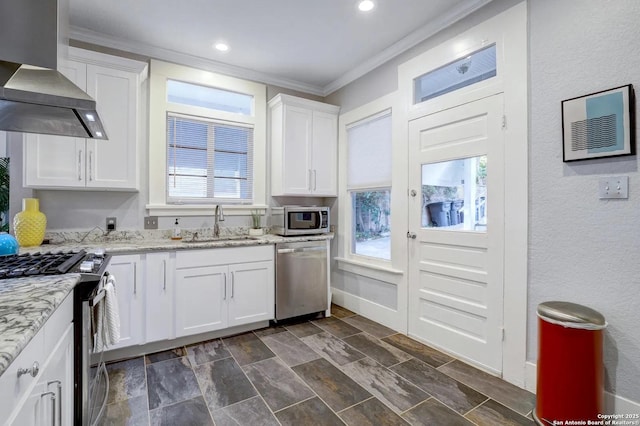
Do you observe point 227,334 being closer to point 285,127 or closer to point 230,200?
point 230,200

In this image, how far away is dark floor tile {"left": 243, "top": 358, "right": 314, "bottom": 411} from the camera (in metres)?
2.03

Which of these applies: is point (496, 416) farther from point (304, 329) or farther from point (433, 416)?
point (304, 329)

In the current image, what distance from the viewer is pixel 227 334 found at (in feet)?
9.96

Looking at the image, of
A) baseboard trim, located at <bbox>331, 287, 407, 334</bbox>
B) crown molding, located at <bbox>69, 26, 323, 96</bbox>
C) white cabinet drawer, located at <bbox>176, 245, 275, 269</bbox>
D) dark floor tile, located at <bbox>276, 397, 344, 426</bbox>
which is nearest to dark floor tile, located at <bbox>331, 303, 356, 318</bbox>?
baseboard trim, located at <bbox>331, 287, 407, 334</bbox>

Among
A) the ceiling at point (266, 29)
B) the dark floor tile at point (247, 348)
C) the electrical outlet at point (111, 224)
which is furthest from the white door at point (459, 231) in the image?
the electrical outlet at point (111, 224)

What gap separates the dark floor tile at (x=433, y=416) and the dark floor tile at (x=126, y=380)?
1753 mm

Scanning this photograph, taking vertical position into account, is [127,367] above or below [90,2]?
below

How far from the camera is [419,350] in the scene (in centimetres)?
270

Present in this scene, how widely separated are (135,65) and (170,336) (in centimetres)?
245

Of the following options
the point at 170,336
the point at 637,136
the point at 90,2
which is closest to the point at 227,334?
the point at 170,336

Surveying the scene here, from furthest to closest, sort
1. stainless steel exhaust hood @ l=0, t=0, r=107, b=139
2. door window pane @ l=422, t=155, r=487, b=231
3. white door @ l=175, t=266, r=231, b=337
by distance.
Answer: white door @ l=175, t=266, r=231, b=337 < door window pane @ l=422, t=155, r=487, b=231 < stainless steel exhaust hood @ l=0, t=0, r=107, b=139

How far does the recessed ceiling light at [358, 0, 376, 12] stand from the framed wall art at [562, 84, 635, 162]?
5.15 feet

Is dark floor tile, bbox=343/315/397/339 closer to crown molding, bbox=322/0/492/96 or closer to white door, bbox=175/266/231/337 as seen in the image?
white door, bbox=175/266/231/337

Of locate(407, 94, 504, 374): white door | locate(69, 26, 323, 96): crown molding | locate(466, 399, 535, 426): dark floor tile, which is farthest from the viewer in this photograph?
locate(69, 26, 323, 96): crown molding
